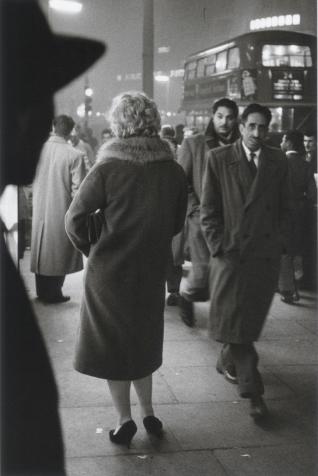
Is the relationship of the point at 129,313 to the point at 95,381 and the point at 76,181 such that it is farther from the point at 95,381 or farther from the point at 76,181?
the point at 76,181

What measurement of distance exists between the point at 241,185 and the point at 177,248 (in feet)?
8.35

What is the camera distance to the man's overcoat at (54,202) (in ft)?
22.7

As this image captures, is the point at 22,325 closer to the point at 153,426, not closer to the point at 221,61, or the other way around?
the point at 153,426

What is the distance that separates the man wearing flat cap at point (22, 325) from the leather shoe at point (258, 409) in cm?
117

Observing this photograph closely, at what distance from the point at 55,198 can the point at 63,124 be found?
75 centimetres

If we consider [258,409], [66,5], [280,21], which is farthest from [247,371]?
[280,21]

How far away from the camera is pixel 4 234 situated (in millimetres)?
2539

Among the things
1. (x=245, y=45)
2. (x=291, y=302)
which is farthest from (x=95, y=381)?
(x=245, y=45)

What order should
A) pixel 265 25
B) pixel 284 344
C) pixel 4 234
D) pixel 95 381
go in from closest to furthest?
pixel 4 234
pixel 95 381
pixel 284 344
pixel 265 25

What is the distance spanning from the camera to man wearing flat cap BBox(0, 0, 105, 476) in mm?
3004

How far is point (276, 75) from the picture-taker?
16.0 m

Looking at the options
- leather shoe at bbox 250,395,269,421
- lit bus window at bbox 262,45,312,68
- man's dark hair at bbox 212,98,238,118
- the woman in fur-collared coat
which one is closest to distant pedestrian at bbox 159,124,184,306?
man's dark hair at bbox 212,98,238,118

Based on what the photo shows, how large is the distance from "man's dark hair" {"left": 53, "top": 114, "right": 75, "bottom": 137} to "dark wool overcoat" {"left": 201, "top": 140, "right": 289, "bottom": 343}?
2888 millimetres

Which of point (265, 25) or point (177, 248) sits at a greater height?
point (265, 25)
